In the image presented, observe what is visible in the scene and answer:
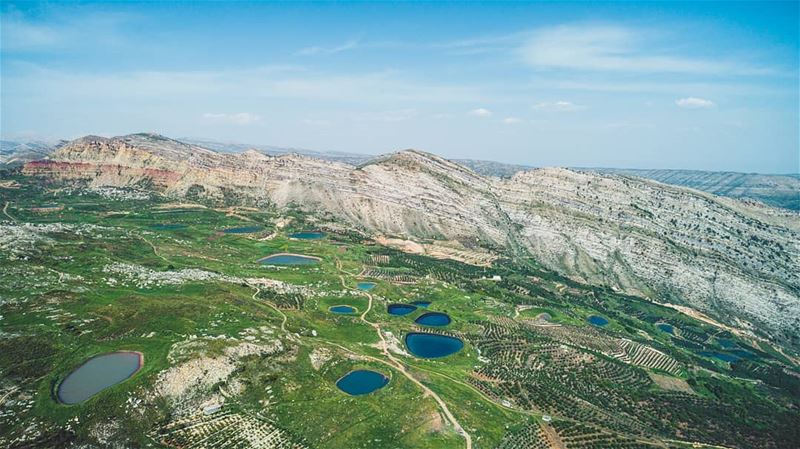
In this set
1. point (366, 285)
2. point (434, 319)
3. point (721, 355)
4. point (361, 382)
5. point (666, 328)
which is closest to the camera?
point (361, 382)

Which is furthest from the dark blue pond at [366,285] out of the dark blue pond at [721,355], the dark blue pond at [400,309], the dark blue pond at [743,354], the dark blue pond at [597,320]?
the dark blue pond at [743,354]

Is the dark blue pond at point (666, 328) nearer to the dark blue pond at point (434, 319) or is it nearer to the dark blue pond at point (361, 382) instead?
the dark blue pond at point (434, 319)

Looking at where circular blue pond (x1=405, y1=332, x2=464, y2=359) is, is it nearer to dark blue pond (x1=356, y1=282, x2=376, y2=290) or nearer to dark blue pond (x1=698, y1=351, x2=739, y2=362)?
dark blue pond (x1=356, y1=282, x2=376, y2=290)

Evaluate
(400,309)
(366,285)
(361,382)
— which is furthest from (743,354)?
(361,382)

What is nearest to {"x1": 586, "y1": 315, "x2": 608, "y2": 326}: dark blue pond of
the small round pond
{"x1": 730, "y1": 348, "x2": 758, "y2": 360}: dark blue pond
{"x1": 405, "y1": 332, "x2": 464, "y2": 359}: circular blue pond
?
{"x1": 730, "y1": 348, "x2": 758, "y2": 360}: dark blue pond

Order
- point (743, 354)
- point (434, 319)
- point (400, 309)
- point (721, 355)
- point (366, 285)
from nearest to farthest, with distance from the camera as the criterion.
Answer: point (434, 319) → point (400, 309) → point (721, 355) → point (743, 354) → point (366, 285)

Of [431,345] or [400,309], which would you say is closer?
[431,345]

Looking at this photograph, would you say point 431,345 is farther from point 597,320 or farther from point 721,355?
point 721,355

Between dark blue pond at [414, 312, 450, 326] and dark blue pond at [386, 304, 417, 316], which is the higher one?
dark blue pond at [386, 304, 417, 316]
